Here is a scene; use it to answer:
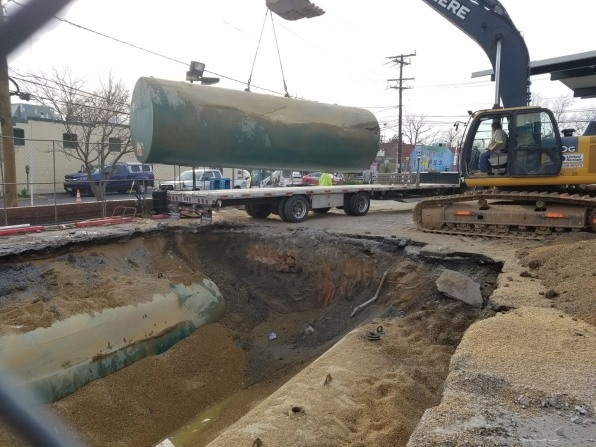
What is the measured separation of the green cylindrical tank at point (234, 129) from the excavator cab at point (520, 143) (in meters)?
3.75

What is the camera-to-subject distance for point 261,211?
12.6 m

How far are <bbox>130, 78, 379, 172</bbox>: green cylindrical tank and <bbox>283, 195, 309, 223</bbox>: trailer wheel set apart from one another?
0.81m

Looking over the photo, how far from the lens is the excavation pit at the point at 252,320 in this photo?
536 cm

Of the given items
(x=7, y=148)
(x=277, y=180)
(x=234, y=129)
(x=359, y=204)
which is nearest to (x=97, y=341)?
(x=234, y=129)

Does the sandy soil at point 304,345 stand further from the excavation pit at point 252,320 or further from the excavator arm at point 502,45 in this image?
the excavator arm at point 502,45

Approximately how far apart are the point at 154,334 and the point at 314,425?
4231mm

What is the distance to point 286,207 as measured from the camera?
39.0 ft

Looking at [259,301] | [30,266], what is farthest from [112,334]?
[259,301]

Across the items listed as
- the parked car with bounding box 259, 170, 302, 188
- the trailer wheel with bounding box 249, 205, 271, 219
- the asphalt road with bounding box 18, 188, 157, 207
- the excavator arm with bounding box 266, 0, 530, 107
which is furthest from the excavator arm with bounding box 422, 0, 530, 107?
the asphalt road with bounding box 18, 188, 157, 207

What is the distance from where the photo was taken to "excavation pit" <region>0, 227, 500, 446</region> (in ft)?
17.6

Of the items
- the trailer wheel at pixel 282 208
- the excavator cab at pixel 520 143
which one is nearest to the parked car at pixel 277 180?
the trailer wheel at pixel 282 208

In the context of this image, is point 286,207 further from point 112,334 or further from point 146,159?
point 112,334

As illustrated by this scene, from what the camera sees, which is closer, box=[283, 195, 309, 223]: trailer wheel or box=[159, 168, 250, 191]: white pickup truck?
box=[283, 195, 309, 223]: trailer wheel

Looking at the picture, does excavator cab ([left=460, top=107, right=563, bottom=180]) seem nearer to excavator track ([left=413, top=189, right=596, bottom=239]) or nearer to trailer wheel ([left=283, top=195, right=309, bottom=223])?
excavator track ([left=413, top=189, right=596, bottom=239])
